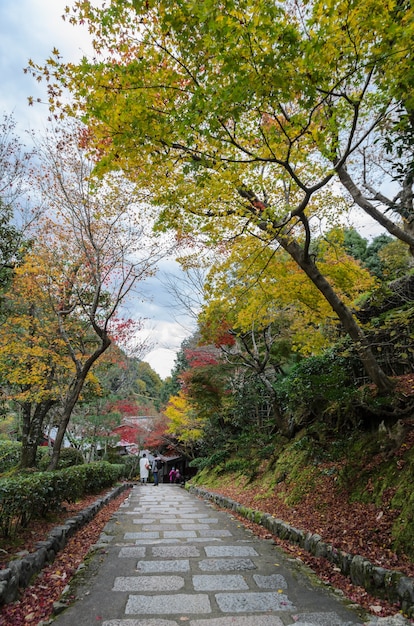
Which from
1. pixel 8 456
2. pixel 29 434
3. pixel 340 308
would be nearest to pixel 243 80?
pixel 340 308

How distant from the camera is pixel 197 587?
3564mm

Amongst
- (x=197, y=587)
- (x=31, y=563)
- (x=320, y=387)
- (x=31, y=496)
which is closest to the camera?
(x=197, y=587)

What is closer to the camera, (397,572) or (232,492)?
(397,572)

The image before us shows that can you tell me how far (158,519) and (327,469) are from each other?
135 inches

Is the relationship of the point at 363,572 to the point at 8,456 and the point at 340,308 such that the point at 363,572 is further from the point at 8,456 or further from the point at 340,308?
the point at 8,456

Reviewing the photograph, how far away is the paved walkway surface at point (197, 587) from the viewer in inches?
116

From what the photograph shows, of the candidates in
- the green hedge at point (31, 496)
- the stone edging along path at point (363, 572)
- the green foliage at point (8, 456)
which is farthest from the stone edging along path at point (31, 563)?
the green foliage at point (8, 456)

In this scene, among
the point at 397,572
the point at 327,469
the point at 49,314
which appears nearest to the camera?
the point at 397,572

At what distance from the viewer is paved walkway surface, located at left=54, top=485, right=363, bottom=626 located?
116 inches

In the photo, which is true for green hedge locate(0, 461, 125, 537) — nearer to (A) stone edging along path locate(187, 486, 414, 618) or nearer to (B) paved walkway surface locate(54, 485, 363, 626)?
(B) paved walkway surface locate(54, 485, 363, 626)

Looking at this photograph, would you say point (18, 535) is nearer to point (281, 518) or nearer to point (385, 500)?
point (281, 518)

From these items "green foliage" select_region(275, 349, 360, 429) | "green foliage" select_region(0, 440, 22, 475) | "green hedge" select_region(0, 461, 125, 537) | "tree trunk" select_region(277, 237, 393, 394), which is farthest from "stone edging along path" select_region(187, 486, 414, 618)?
"green foliage" select_region(0, 440, 22, 475)

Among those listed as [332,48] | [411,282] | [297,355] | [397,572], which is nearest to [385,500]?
[397,572]

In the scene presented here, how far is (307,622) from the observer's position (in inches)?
113
